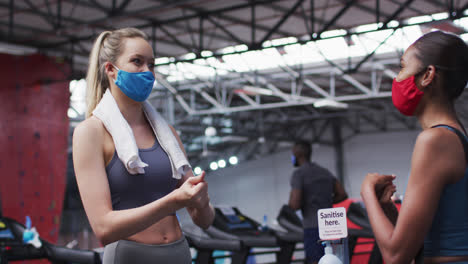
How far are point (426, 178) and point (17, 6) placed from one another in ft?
27.8

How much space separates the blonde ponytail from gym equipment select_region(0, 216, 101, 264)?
2.05 metres

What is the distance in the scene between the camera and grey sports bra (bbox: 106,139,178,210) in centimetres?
155

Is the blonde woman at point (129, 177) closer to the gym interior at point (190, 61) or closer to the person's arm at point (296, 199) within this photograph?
the gym interior at point (190, 61)

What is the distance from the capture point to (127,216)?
1400 millimetres

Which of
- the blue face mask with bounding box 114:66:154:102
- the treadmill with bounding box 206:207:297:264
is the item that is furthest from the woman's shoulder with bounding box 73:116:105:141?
the treadmill with bounding box 206:207:297:264

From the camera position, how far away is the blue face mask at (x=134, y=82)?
1.65 meters

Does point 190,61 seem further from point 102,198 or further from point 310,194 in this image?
point 102,198

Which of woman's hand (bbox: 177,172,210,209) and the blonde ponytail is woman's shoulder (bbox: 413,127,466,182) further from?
the blonde ponytail

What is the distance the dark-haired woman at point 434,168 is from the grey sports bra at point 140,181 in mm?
631

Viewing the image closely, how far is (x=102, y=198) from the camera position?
1461 mm

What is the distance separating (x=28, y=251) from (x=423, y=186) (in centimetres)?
364

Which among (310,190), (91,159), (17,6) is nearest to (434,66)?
(91,159)

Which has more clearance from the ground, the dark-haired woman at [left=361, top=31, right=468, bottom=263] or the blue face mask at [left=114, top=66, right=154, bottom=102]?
the blue face mask at [left=114, top=66, right=154, bottom=102]

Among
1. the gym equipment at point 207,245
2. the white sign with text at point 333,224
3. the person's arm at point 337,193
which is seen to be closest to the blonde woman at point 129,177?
the white sign with text at point 333,224
